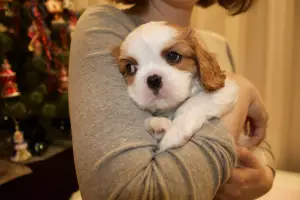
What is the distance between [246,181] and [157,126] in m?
0.31

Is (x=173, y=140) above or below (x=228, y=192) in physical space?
above

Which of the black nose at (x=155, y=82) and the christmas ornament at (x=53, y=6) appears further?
the christmas ornament at (x=53, y=6)

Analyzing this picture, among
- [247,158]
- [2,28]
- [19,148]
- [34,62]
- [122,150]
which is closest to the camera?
[122,150]

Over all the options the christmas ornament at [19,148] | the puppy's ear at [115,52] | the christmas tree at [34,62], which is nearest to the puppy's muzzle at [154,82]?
the puppy's ear at [115,52]

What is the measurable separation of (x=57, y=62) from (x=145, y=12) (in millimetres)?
1041

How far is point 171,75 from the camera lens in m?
0.81

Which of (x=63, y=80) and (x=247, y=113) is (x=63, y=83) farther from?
(x=247, y=113)

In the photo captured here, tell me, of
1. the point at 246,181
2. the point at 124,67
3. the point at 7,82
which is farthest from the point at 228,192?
the point at 7,82

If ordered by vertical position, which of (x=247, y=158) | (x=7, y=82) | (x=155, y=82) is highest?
(x=155, y=82)

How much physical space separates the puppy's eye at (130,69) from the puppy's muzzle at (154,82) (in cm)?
6

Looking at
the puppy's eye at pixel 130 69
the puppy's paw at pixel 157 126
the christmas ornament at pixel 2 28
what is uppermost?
the puppy's eye at pixel 130 69

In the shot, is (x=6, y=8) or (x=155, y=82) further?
(x=6, y=8)

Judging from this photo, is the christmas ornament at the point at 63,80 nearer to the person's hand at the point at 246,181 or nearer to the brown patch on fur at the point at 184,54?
the brown patch on fur at the point at 184,54

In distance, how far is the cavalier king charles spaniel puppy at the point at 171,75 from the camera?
2.60 feet
